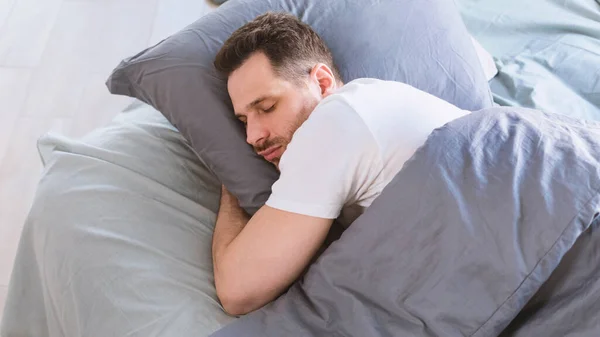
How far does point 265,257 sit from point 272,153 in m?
0.24

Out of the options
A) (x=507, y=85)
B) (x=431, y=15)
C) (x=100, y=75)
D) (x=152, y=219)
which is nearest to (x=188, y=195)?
(x=152, y=219)

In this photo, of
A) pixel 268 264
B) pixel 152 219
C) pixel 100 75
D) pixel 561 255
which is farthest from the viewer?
pixel 100 75

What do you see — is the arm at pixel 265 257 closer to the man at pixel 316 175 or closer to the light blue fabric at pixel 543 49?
the man at pixel 316 175

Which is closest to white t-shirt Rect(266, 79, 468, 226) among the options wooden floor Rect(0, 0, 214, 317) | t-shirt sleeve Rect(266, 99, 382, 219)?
t-shirt sleeve Rect(266, 99, 382, 219)

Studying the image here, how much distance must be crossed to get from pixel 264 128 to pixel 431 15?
0.47 m

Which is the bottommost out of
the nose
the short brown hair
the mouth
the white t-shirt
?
the mouth

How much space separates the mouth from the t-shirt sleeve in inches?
6.6

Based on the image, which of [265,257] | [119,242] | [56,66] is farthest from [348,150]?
[56,66]

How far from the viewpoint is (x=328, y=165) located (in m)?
0.99

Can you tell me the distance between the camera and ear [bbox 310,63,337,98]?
1225 millimetres

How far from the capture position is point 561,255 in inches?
34.1

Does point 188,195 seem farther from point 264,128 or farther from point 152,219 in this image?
point 264,128

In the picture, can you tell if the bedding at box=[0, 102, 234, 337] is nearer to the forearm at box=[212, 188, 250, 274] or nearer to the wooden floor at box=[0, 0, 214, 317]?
the forearm at box=[212, 188, 250, 274]

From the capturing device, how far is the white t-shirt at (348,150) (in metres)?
0.99
